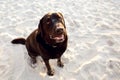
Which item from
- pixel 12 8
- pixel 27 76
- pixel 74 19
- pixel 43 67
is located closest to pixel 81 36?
pixel 74 19

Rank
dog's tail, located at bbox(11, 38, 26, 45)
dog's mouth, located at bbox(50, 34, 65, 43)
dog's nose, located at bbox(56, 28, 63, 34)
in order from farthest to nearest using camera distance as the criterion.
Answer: dog's tail, located at bbox(11, 38, 26, 45) → dog's mouth, located at bbox(50, 34, 65, 43) → dog's nose, located at bbox(56, 28, 63, 34)

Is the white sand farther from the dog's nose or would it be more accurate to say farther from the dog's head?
the dog's nose

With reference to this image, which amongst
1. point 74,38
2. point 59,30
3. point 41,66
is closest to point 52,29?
point 59,30

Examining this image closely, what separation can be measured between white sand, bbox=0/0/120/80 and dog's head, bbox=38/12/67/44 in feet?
2.39

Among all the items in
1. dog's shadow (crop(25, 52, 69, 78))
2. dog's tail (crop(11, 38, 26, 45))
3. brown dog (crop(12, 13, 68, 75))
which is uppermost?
brown dog (crop(12, 13, 68, 75))

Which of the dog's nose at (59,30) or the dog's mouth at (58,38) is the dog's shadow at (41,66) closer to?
the dog's mouth at (58,38)

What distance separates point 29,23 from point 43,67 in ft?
5.01

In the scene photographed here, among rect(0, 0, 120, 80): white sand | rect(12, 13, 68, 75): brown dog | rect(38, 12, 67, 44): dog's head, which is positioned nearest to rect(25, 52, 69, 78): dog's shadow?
rect(0, 0, 120, 80): white sand

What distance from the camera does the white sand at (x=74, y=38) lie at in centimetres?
340

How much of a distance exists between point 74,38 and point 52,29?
1502 millimetres

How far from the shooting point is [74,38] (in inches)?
164

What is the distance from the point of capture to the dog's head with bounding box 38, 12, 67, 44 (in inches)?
105

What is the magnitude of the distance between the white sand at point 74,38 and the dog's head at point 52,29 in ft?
2.39

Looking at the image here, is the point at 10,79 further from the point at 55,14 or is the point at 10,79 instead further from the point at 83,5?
the point at 83,5
